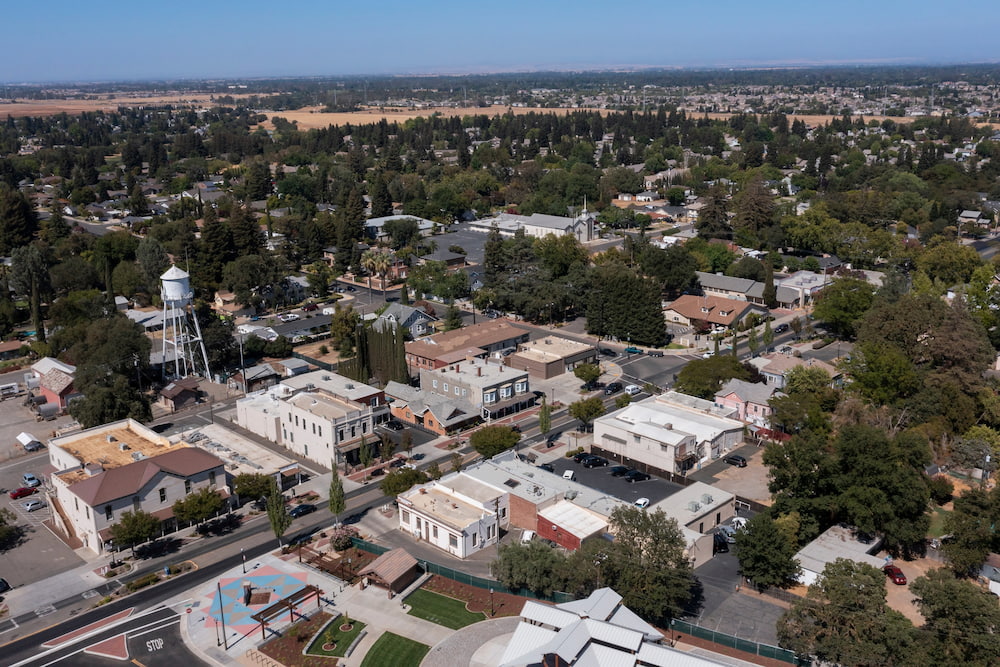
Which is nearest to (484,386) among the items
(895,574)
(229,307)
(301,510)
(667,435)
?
(667,435)

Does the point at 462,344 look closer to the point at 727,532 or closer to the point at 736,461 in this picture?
the point at 736,461

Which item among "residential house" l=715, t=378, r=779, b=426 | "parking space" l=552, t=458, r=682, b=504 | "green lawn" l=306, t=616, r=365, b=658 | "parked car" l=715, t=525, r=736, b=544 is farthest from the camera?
"residential house" l=715, t=378, r=779, b=426

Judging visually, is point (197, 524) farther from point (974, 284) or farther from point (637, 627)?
point (974, 284)

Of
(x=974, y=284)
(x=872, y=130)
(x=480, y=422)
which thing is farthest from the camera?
(x=872, y=130)

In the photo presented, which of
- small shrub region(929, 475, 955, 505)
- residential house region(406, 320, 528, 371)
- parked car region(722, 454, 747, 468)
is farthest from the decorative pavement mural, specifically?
small shrub region(929, 475, 955, 505)

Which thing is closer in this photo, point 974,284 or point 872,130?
point 974,284

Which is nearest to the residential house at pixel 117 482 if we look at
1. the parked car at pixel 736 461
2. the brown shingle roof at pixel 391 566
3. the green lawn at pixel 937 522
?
the brown shingle roof at pixel 391 566

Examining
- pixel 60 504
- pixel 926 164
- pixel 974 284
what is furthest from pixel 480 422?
pixel 926 164

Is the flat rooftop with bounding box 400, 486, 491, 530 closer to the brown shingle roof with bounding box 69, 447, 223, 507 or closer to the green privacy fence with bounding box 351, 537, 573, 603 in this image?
the green privacy fence with bounding box 351, 537, 573, 603
